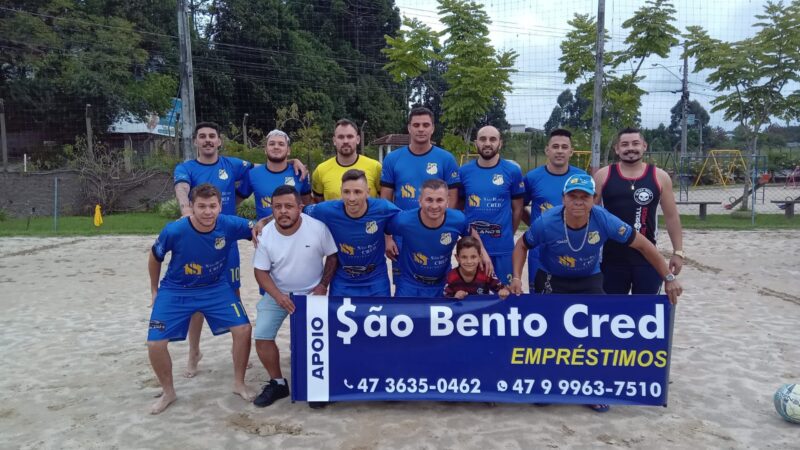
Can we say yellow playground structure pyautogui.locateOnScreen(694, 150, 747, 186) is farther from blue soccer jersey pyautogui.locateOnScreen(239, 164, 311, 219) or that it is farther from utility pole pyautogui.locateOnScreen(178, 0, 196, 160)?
blue soccer jersey pyautogui.locateOnScreen(239, 164, 311, 219)

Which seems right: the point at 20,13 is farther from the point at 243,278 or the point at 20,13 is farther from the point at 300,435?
the point at 300,435

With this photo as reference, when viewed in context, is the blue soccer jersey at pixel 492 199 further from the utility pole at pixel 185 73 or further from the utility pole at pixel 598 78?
the utility pole at pixel 185 73

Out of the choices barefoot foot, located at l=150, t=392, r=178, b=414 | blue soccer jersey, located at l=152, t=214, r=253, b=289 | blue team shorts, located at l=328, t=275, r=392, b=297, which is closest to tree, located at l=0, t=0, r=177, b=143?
blue soccer jersey, located at l=152, t=214, r=253, b=289

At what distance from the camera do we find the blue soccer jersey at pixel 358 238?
14.0 feet

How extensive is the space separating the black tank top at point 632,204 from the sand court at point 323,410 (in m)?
1.09

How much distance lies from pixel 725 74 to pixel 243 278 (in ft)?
48.6

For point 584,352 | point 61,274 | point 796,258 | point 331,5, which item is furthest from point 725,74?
point 331,5

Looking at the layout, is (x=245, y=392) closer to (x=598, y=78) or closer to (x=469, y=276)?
(x=469, y=276)

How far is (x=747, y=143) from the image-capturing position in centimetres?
1755

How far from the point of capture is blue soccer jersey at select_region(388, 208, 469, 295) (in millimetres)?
4188

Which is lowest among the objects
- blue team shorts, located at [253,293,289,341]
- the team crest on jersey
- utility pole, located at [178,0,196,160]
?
blue team shorts, located at [253,293,289,341]

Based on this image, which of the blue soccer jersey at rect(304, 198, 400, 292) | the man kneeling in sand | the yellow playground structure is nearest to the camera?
the man kneeling in sand

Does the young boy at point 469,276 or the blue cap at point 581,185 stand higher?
the blue cap at point 581,185

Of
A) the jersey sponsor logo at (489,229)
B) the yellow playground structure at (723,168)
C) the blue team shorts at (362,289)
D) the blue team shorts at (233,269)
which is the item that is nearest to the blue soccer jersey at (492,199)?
the jersey sponsor logo at (489,229)
